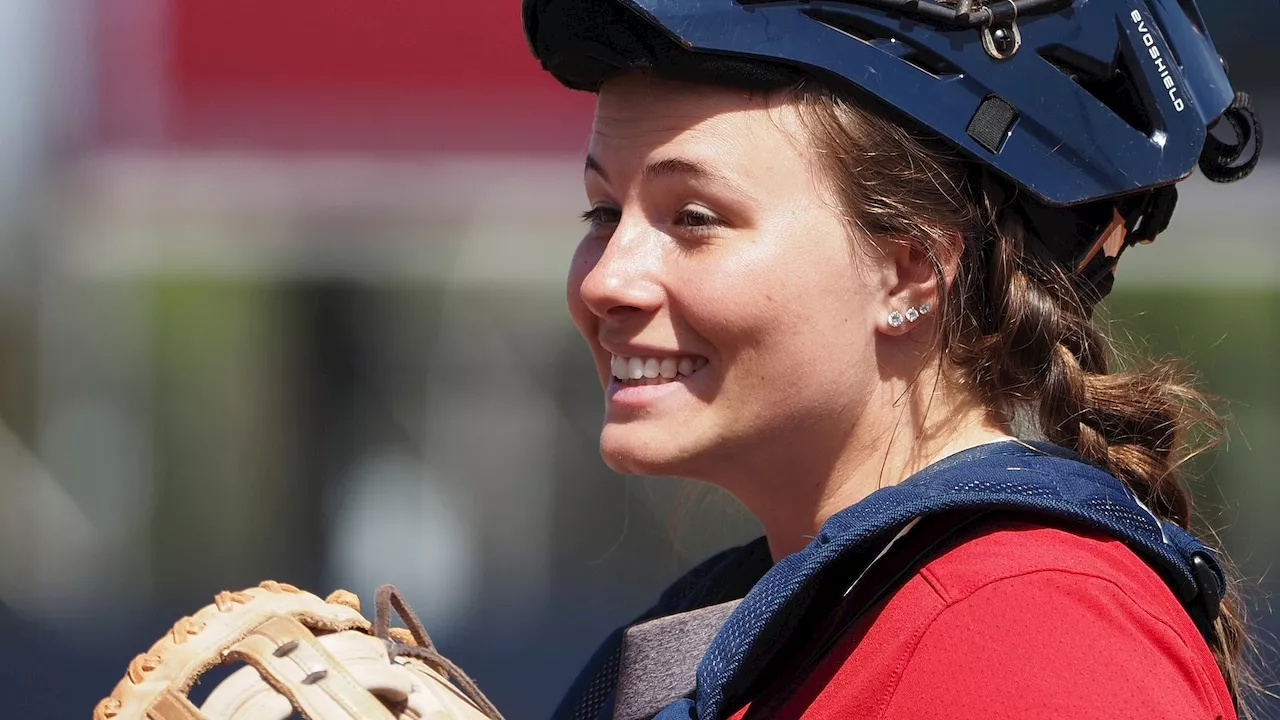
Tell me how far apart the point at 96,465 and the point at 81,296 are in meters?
0.73

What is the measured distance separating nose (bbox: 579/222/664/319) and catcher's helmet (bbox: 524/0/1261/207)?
183mm

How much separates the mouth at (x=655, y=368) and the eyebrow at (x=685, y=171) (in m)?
0.19

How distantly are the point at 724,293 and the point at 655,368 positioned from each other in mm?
137

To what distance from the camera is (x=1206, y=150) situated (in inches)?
65.8

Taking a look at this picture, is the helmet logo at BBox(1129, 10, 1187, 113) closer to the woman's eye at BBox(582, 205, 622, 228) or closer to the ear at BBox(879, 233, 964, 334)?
the ear at BBox(879, 233, 964, 334)

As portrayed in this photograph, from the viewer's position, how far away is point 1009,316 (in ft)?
4.63

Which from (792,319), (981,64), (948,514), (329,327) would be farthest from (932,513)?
(329,327)

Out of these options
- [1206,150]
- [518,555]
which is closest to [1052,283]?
[1206,150]

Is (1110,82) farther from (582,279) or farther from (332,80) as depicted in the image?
(332,80)

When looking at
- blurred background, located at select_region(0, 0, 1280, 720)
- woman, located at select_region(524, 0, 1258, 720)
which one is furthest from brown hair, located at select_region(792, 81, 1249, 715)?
blurred background, located at select_region(0, 0, 1280, 720)

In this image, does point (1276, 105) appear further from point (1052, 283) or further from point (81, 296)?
point (81, 296)

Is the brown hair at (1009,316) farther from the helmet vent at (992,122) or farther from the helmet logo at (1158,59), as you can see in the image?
the helmet logo at (1158,59)

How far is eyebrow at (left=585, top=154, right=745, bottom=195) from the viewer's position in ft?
4.40

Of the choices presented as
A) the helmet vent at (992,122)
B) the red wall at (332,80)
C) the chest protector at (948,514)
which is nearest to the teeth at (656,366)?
the chest protector at (948,514)
